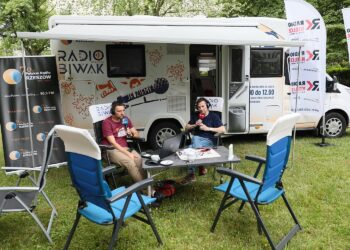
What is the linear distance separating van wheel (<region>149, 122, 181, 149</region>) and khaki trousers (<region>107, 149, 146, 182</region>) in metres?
1.71

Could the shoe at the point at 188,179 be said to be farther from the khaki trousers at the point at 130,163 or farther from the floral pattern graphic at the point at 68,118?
the floral pattern graphic at the point at 68,118

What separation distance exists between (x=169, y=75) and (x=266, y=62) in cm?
182

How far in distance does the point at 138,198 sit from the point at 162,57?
3.29 m

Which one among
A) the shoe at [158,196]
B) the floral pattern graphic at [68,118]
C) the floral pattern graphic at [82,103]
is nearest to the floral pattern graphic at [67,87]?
the floral pattern graphic at [82,103]

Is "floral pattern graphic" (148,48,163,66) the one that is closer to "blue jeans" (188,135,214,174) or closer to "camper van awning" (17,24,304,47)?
"camper van awning" (17,24,304,47)

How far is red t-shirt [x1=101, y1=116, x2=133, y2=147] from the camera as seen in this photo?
4.26 meters

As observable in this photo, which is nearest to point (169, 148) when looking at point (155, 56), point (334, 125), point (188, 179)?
point (188, 179)

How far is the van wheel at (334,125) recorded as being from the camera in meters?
6.70

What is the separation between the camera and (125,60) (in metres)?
5.57

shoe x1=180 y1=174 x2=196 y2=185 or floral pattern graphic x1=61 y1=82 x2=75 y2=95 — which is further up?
floral pattern graphic x1=61 y1=82 x2=75 y2=95

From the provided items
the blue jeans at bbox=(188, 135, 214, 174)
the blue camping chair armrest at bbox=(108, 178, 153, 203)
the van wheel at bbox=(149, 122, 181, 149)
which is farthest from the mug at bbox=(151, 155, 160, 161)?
the van wheel at bbox=(149, 122, 181, 149)

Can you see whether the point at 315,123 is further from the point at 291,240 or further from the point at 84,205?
the point at 84,205

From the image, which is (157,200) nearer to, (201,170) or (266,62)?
(201,170)

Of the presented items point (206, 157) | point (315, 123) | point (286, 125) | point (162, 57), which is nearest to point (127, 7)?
point (162, 57)
